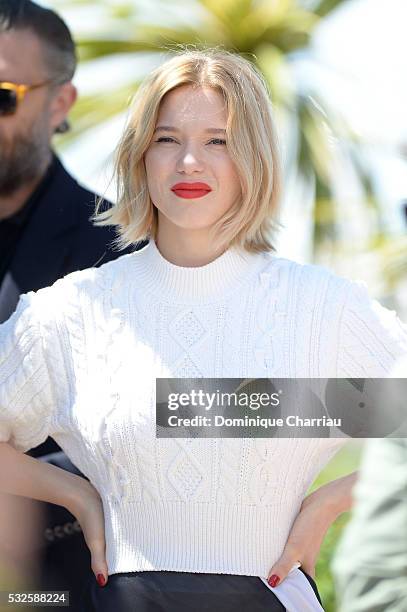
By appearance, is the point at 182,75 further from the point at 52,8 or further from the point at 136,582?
the point at 52,8

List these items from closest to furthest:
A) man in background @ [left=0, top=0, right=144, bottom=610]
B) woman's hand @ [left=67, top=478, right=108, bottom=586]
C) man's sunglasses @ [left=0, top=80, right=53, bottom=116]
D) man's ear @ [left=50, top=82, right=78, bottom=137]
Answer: woman's hand @ [left=67, top=478, right=108, bottom=586], man in background @ [left=0, top=0, right=144, bottom=610], man's sunglasses @ [left=0, top=80, right=53, bottom=116], man's ear @ [left=50, top=82, right=78, bottom=137]

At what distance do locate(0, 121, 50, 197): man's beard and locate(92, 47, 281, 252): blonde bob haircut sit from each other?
77 centimetres

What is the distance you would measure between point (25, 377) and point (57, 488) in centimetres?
23

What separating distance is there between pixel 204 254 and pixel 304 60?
1381mm

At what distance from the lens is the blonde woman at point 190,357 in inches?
82.7

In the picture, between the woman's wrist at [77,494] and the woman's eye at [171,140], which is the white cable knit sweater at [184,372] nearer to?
the woman's wrist at [77,494]

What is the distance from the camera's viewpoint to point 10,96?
117 inches

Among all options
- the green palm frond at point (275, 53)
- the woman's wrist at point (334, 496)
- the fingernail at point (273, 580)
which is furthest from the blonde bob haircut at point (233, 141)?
the green palm frond at point (275, 53)

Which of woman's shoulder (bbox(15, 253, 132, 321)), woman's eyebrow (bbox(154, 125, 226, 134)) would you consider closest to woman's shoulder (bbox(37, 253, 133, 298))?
woman's shoulder (bbox(15, 253, 132, 321))

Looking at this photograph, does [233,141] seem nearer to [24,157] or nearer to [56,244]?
[56,244]

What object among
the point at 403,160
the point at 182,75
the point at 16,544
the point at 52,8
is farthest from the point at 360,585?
the point at 52,8

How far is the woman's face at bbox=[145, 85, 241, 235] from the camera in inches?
85.0

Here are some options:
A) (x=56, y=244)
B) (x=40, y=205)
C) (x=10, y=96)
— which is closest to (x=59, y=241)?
(x=56, y=244)

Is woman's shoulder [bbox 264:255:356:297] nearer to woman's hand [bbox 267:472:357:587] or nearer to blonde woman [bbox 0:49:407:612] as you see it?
blonde woman [bbox 0:49:407:612]
